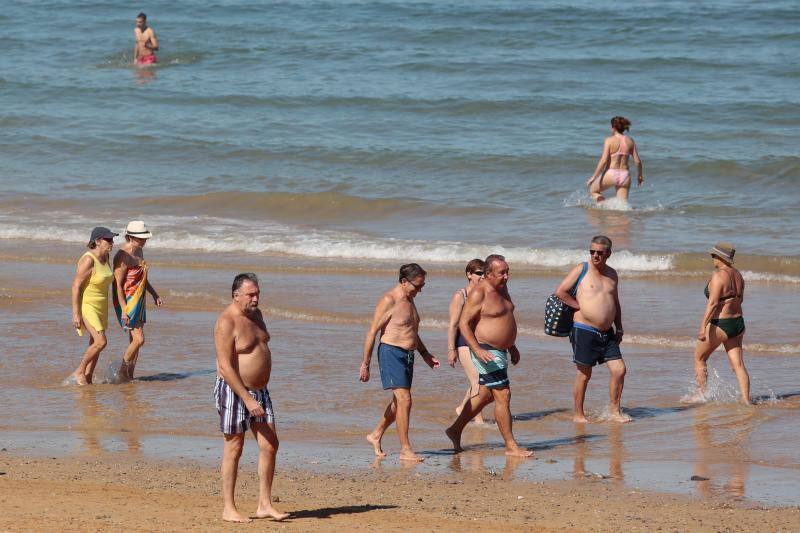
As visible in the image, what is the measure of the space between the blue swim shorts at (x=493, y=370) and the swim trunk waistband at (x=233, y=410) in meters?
2.20

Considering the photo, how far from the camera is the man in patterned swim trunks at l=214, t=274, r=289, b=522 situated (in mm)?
6488

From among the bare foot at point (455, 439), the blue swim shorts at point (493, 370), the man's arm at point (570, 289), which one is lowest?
the bare foot at point (455, 439)

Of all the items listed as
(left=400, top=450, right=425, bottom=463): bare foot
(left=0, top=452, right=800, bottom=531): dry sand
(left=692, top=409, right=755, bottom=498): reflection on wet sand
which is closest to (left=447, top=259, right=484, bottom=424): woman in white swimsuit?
(left=400, top=450, right=425, bottom=463): bare foot

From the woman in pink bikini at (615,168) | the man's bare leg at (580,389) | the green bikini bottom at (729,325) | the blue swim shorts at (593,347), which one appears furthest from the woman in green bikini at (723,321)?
the woman in pink bikini at (615,168)

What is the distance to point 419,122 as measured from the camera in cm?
2636

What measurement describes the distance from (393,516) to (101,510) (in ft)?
5.00

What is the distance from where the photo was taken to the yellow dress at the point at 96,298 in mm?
10250

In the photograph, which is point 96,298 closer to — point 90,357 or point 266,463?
point 90,357

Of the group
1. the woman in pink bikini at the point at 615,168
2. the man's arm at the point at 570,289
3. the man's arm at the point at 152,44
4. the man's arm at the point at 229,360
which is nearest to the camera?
the man's arm at the point at 229,360

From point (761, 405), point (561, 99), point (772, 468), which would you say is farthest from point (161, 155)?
point (772, 468)

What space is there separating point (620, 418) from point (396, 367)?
1946 mm

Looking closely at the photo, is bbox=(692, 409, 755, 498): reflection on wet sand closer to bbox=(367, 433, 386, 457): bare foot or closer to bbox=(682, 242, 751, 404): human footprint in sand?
bbox=(682, 242, 751, 404): human footprint in sand

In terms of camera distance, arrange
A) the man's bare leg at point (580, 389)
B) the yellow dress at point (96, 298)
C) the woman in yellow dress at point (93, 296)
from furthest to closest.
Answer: the yellow dress at point (96, 298) → the woman in yellow dress at point (93, 296) → the man's bare leg at point (580, 389)

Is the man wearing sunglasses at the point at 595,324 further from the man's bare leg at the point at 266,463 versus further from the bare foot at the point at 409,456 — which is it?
the man's bare leg at the point at 266,463
